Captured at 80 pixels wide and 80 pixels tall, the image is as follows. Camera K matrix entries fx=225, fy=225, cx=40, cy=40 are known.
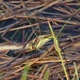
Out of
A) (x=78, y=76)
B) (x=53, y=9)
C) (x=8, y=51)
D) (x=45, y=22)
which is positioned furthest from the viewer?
(x=53, y=9)


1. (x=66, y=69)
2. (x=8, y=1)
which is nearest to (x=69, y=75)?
(x=66, y=69)

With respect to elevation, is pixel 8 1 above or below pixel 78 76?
above

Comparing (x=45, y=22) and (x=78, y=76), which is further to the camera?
(x=45, y=22)

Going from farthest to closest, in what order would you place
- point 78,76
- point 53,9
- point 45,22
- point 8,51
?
point 53,9
point 45,22
point 8,51
point 78,76

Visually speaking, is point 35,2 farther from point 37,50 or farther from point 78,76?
point 78,76

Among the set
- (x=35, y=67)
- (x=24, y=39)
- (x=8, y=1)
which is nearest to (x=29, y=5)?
(x=8, y=1)

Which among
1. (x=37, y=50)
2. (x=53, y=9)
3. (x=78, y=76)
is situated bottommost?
(x=78, y=76)

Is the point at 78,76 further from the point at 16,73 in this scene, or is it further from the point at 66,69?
the point at 16,73

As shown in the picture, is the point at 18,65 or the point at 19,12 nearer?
the point at 18,65

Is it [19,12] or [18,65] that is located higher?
[19,12]
